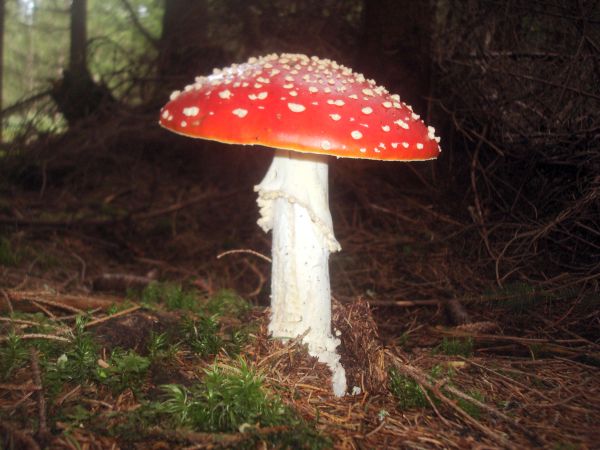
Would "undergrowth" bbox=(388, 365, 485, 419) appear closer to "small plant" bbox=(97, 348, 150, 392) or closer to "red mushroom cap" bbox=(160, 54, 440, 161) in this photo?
"red mushroom cap" bbox=(160, 54, 440, 161)

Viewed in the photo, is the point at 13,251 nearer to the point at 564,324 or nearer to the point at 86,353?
the point at 86,353

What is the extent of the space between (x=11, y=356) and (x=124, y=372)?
57 cm

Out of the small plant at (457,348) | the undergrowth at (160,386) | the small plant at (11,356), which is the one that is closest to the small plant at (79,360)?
the undergrowth at (160,386)

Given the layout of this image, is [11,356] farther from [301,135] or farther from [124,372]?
[301,135]

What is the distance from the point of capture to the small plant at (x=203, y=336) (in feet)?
7.89

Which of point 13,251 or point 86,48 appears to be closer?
point 13,251

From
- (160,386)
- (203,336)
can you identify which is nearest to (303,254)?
(203,336)

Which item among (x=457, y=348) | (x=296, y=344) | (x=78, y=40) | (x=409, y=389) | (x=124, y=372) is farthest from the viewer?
(x=78, y=40)

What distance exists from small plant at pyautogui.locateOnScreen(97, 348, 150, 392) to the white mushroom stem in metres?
0.73

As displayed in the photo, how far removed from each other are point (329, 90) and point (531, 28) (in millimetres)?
2300

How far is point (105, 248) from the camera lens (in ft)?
16.3

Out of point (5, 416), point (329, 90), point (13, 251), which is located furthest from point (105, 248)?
point (329, 90)

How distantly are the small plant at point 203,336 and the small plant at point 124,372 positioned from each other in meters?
0.31

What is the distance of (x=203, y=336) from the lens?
2.51 m
